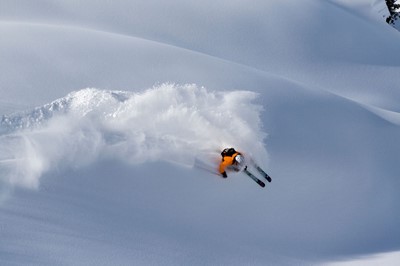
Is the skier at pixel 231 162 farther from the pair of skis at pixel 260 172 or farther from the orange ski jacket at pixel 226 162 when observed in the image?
the pair of skis at pixel 260 172

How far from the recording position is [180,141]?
9.83 meters

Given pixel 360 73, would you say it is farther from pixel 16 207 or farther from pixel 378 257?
pixel 16 207

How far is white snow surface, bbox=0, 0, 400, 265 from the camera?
845cm

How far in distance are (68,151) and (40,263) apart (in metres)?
2.14

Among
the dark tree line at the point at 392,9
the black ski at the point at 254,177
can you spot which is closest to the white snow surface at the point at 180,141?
the black ski at the point at 254,177

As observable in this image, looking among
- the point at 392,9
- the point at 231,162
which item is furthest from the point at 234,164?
the point at 392,9

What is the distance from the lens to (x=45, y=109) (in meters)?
9.43

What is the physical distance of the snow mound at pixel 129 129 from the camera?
28.9 feet

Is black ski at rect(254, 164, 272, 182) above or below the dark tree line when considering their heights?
below

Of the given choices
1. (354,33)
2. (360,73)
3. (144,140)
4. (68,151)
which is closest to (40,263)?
(68,151)

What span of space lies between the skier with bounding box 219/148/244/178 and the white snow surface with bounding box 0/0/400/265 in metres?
0.17

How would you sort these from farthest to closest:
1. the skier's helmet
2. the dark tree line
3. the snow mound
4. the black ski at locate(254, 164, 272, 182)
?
the dark tree line < the black ski at locate(254, 164, 272, 182) < the skier's helmet < the snow mound

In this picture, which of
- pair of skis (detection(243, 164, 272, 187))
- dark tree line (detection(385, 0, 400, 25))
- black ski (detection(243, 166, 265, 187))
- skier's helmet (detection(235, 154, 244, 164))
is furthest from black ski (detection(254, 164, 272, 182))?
dark tree line (detection(385, 0, 400, 25))

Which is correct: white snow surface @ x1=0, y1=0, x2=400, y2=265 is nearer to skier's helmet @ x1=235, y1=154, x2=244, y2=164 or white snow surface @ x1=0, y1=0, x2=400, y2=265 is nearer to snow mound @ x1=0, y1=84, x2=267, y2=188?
snow mound @ x1=0, y1=84, x2=267, y2=188
